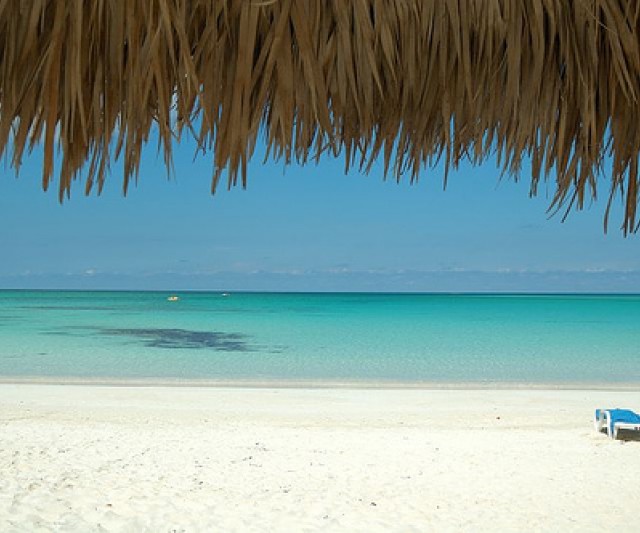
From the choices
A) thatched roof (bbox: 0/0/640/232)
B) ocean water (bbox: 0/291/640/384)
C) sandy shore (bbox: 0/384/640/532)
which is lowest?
ocean water (bbox: 0/291/640/384)

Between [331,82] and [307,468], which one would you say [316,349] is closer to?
[307,468]

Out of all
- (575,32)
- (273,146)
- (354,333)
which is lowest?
(354,333)

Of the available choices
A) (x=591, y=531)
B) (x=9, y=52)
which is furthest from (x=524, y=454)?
(x=9, y=52)

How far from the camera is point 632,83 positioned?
45.9 inches

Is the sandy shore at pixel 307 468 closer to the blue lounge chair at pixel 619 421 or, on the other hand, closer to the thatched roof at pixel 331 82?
the blue lounge chair at pixel 619 421

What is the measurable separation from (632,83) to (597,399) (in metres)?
8.65

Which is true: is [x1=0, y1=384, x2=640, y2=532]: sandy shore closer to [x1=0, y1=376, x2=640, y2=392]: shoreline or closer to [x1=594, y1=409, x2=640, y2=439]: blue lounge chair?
[x1=594, y1=409, x2=640, y2=439]: blue lounge chair

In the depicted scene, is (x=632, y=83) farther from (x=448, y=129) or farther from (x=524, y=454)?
(x=524, y=454)

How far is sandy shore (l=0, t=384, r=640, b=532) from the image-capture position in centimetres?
372

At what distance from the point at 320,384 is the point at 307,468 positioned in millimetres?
6189

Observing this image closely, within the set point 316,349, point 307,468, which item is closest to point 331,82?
point 307,468

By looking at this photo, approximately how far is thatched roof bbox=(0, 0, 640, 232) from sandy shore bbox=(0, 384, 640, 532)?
276cm

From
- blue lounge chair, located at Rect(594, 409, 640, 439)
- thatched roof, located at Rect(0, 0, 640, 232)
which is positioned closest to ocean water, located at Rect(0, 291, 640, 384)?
blue lounge chair, located at Rect(594, 409, 640, 439)

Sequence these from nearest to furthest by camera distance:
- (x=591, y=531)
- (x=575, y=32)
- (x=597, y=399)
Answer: (x=575, y=32)
(x=591, y=531)
(x=597, y=399)
